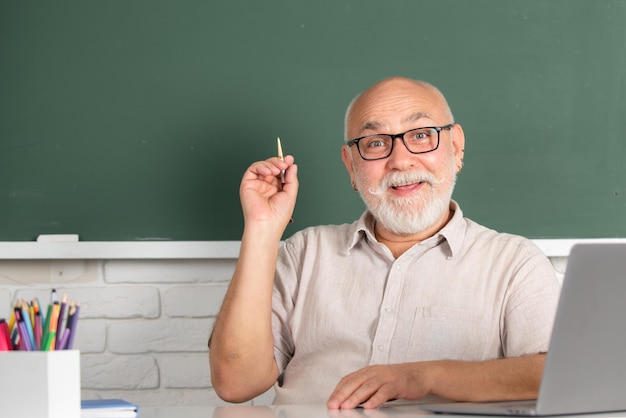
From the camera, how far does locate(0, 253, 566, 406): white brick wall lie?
2271 millimetres

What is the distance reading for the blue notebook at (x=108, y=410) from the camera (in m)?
1.09

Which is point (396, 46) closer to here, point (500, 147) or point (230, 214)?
point (500, 147)

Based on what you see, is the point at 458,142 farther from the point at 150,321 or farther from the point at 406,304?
the point at 150,321

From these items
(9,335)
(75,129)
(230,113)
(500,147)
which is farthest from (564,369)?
(75,129)

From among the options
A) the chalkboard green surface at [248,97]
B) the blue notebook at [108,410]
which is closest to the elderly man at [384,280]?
the chalkboard green surface at [248,97]

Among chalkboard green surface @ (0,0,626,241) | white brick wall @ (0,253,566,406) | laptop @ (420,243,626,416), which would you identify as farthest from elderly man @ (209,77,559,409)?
laptop @ (420,243,626,416)

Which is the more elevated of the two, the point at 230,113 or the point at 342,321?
the point at 230,113

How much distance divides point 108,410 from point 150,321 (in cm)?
120

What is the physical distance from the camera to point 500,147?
7.30 feet

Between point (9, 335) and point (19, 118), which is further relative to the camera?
point (19, 118)

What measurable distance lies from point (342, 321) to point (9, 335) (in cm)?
101

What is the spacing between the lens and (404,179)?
2.00 metres

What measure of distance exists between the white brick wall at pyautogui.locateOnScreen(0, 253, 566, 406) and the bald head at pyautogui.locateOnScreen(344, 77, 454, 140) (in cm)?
55

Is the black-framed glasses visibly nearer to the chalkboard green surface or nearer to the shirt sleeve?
the chalkboard green surface
